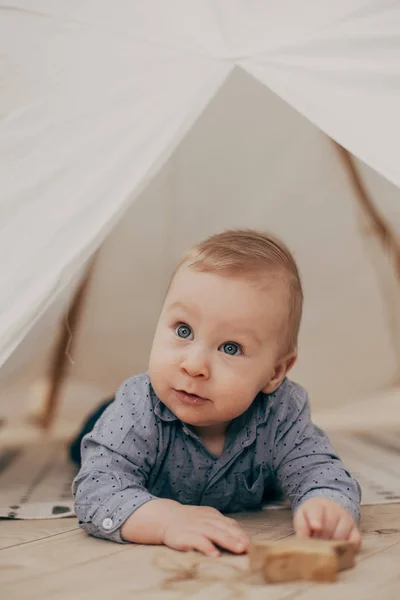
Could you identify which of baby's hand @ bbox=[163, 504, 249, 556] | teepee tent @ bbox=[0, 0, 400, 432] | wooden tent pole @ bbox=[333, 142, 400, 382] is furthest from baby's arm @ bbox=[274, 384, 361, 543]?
wooden tent pole @ bbox=[333, 142, 400, 382]

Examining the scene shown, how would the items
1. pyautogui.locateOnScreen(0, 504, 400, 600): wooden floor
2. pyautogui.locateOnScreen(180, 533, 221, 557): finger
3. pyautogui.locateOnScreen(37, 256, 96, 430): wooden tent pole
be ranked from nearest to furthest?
pyautogui.locateOnScreen(0, 504, 400, 600): wooden floor
pyautogui.locateOnScreen(180, 533, 221, 557): finger
pyautogui.locateOnScreen(37, 256, 96, 430): wooden tent pole

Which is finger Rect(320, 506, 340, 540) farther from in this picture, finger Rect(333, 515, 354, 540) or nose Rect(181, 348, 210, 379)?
nose Rect(181, 348, 210, 379)

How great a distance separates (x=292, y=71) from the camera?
1346 millimetres

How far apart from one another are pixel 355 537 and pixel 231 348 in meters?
0.30

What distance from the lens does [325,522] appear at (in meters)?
1.15

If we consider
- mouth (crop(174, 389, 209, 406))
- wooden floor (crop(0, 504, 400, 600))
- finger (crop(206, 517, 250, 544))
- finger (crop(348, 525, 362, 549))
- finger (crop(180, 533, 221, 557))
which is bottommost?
wooden floor (crop(0, 504, 400, 600))

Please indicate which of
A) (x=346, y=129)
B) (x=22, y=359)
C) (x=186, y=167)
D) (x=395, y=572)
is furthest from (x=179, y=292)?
(x=186, y=167)

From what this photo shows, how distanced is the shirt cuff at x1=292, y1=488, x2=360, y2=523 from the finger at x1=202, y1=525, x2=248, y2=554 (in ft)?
0.61

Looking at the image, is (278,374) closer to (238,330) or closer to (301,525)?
(238,330)

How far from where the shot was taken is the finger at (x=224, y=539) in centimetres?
106

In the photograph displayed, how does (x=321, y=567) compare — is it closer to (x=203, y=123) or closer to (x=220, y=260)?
(x=220, y=260)

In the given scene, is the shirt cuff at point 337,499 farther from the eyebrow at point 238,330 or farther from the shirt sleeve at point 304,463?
the eyebrow at point 238,330

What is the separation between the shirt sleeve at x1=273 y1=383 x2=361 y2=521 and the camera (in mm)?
1246

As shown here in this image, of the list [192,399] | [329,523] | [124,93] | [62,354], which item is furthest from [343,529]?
[62,354]
